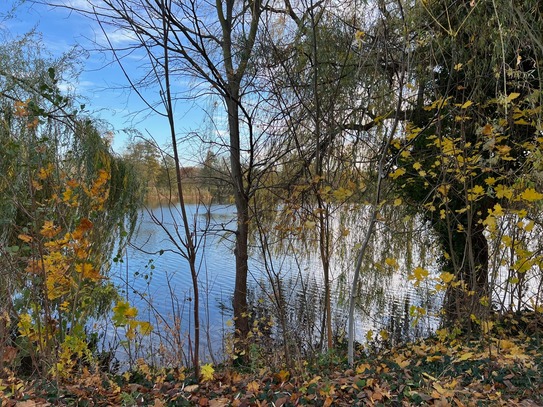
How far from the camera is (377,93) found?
3.71 m

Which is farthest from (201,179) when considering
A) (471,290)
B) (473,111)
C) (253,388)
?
(253,388)

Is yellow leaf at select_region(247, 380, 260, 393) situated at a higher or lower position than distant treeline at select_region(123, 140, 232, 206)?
lower

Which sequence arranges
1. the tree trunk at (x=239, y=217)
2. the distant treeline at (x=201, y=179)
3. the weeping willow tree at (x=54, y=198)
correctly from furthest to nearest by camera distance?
the tree trunk at (x=239, y=217) < the distant treeline at (x=201, y=179) < the weeping willow tree at (x=54, y=198)

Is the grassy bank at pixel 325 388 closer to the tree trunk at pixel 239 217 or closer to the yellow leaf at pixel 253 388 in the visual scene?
the yellow leaf at pixel 253 388

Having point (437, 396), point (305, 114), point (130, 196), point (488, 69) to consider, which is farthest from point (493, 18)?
point (130, 196)

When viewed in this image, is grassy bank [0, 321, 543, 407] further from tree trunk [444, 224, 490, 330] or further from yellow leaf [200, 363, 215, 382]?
tree trunk [444, 224, 490, 330]

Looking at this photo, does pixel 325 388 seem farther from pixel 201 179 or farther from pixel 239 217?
pixel 201 179

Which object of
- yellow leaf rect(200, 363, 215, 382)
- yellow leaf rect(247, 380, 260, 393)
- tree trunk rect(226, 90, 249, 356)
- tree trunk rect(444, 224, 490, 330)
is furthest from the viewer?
tree trunk rect(226, 90, 249, 356)

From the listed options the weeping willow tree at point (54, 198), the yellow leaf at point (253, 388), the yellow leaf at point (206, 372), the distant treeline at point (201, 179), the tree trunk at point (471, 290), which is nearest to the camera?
the yellow leaf at point (253, 388)

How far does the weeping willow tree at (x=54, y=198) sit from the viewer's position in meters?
2.52

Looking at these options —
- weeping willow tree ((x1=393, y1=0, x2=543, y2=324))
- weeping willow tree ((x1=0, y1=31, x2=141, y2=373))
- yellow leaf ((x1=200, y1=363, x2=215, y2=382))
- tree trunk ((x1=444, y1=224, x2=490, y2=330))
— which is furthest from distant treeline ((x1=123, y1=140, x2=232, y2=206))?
tree trunk ((x1=444, y1=224, x2=490, y2=330))

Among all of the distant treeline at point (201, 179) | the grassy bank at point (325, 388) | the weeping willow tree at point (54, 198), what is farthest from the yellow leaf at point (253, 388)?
the distant treeline at point (201, 179)

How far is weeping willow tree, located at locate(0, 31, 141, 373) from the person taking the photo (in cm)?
252

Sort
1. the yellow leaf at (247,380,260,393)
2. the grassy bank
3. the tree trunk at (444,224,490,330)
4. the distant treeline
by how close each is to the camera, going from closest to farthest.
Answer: the grassy bank → the yellow leaf at (247,380,260,393) → the tree trunk at (444,224,490,330) → the distant treeline
